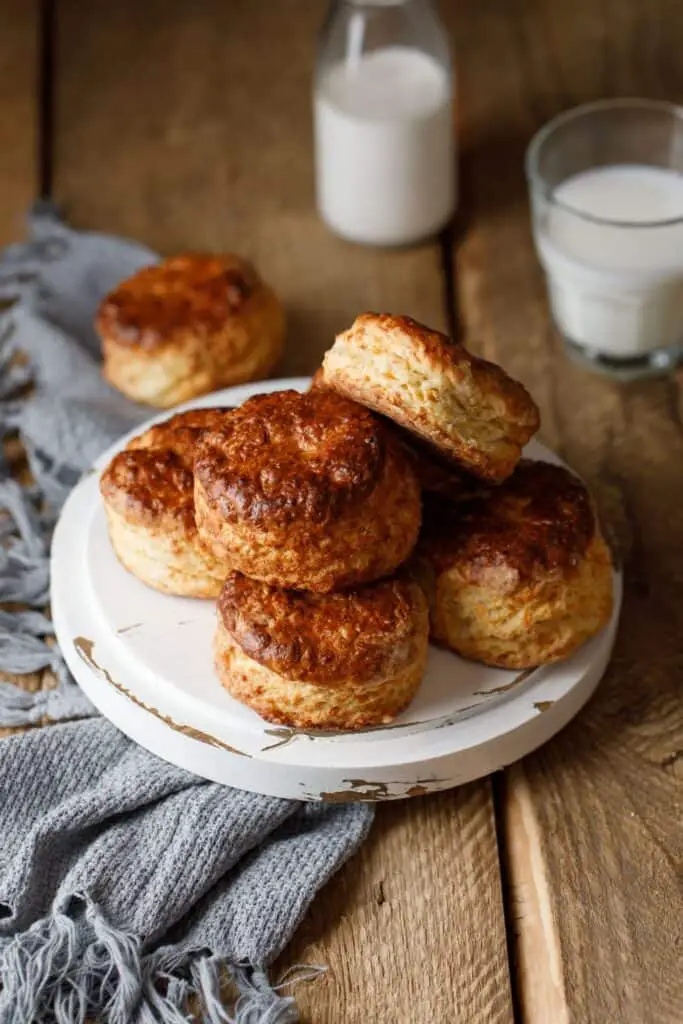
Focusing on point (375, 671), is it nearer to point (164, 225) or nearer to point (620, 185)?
point (620, 185)

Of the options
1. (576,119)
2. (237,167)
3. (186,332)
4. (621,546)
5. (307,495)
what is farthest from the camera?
(237,167)

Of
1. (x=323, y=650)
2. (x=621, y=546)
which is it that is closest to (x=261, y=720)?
(x=323, y=650)

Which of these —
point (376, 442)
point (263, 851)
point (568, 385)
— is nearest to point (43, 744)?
point (263, 851)

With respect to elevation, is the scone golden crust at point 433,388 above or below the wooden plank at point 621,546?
above

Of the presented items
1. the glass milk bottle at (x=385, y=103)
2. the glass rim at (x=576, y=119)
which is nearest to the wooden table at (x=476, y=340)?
the glass milk bottle at (x=385, y=103)

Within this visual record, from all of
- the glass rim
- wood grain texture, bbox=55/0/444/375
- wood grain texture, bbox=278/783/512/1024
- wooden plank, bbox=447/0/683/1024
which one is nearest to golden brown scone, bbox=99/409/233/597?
Answer: wood grain texture, bbox=278/783/512/1024

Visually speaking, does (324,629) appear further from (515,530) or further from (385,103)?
(385,103)

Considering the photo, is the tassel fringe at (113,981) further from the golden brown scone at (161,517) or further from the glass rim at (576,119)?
the glass rim at (576,119)

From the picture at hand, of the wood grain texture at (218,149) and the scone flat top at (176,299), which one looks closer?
the scone flat top at (176,299)
